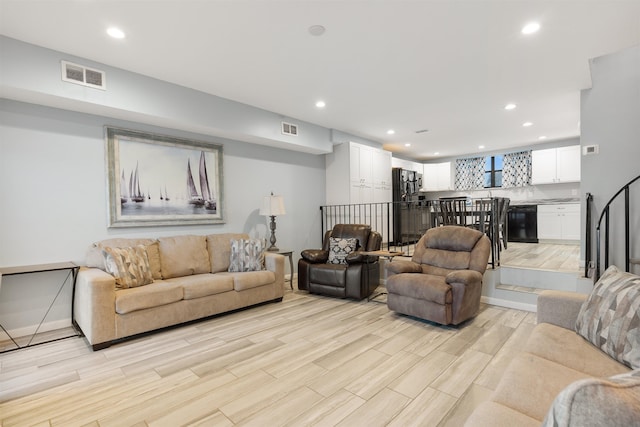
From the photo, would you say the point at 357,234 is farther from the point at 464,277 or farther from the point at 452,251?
the point at 464,277

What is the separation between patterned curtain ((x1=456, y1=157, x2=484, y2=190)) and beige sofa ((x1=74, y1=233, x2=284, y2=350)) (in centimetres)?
657

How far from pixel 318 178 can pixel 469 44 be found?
362cm

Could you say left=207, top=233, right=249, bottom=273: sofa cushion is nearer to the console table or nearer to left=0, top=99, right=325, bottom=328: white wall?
left=0, top=99, right=325, bottom=328: white wall

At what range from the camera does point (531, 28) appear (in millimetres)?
2619

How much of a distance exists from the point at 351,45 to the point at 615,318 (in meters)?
2.71

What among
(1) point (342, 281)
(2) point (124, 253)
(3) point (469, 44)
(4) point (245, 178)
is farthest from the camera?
(4) point (245, 178)

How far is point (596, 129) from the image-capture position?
3754mm

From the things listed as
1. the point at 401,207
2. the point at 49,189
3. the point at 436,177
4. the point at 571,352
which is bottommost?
the point at 571,352

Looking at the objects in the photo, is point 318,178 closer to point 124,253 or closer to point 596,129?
point 124,253

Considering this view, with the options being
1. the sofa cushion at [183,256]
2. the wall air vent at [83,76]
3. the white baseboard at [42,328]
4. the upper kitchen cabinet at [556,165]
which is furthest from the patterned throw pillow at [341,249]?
the upper kitchen cabinet at [556,165]

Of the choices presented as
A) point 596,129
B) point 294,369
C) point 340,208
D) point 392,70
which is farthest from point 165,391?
point 596,129

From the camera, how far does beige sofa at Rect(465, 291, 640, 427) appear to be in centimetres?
62

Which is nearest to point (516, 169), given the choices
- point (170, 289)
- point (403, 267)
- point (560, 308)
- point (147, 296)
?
point (403, 267)

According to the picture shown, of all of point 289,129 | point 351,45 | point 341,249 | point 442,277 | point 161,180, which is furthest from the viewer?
point 289,129
